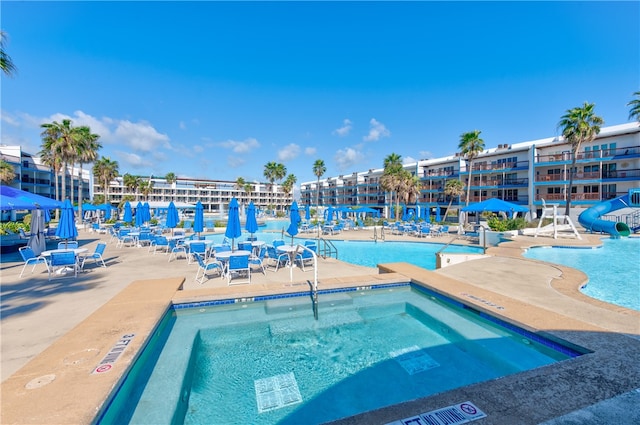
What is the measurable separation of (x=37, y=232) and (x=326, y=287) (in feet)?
35.4

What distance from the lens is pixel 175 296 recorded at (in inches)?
231

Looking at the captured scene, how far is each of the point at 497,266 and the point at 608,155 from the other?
99.9ft

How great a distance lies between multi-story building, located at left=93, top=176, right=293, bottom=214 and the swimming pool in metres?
62.8

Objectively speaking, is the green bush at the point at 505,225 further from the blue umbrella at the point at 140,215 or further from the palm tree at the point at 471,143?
the blue umbrella at the point at 140,215

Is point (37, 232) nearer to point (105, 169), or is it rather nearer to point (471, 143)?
point (471, 143)

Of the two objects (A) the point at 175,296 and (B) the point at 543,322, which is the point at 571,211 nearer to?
(B) the point at 543,322

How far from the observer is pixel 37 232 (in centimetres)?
1027

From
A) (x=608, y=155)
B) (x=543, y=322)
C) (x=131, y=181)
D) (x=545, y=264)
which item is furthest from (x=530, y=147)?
(x=131, y=181)

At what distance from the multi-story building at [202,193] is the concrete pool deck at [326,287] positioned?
60764 millimetres

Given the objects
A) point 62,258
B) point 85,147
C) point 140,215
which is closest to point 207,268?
point 62,258

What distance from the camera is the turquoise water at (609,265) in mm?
7047

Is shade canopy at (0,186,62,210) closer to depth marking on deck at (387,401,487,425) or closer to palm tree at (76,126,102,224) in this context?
depth marking on deck at (387,401,487,425)

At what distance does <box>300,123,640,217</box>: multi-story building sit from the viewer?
27.8 meters

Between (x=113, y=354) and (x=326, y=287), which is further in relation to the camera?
(x=326, y=287)
